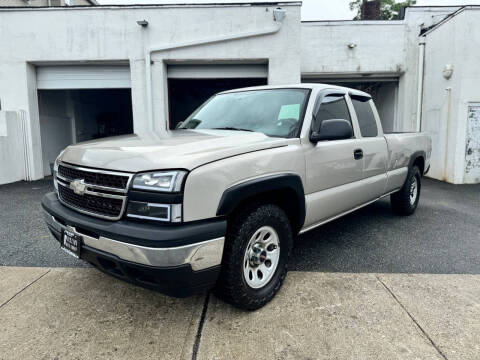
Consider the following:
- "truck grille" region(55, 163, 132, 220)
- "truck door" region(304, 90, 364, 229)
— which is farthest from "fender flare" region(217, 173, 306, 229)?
"truck grille" region(55, 163, 132, 220)

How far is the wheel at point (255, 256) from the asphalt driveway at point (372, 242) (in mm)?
779

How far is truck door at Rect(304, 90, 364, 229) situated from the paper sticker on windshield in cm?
17

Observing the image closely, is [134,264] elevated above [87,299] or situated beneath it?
elevated above

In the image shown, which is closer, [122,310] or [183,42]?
[122,310]

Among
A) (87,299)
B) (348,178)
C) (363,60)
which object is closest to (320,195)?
(348,178)

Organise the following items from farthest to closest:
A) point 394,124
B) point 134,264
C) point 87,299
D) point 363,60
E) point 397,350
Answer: point 394,124, point 363,60, point 87,299, point 397,350, point 134,264

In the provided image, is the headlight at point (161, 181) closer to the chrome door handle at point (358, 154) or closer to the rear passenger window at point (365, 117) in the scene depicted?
the chrome door handle at point (358, 154)

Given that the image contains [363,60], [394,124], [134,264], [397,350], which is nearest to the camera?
[134,264]

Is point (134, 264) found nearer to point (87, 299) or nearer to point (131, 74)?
point (87, 299)

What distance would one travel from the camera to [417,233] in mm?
4676

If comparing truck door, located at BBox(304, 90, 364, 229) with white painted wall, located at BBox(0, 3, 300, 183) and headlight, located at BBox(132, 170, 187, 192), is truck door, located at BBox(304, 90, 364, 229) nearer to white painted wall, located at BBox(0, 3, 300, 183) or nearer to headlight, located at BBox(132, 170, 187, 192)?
headlight, located at BBox(132, 170, 187, 192)

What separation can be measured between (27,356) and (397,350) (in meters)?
2.45

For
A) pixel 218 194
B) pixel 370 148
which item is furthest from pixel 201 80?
pixel 218 194

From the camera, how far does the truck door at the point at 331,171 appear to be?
3119 mm
